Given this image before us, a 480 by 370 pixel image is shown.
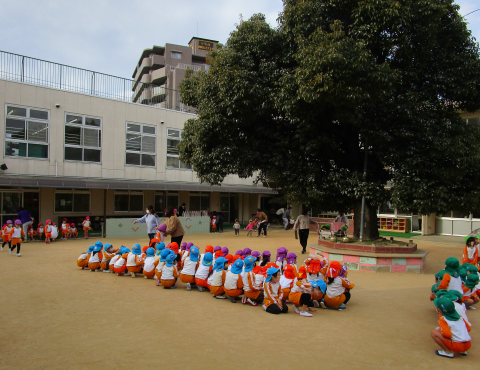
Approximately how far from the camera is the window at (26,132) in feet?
50.5

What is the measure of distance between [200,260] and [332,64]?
16.7 feet

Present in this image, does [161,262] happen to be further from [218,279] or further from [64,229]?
[64,229]

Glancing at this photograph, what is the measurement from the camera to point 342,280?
5.73 metres

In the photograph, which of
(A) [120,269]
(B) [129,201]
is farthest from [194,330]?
(B) [129,201]

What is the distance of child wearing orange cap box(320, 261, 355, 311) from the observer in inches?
225

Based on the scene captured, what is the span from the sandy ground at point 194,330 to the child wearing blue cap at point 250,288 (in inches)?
8.2

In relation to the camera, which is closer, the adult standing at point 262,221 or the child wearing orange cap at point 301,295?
the child wearing orange cap at point 301,295

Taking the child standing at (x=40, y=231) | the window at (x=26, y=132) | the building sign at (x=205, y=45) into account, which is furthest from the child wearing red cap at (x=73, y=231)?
the building sign at (x=205, y=45)

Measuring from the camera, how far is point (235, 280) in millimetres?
6199

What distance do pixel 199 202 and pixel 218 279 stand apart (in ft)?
54.9

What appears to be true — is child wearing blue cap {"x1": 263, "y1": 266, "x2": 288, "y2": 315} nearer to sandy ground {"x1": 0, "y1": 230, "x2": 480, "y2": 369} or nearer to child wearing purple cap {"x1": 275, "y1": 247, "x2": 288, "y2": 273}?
sandy ground {"x1": 0, "y1": 230, "x2": 480, "y2": 369}

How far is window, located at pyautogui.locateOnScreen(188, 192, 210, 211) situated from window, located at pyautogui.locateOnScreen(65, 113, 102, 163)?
6.65 meters

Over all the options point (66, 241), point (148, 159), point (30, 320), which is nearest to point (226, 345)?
point (30, 320)

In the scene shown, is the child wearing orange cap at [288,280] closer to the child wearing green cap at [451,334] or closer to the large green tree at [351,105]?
the child wearing green cap at [451,334]
